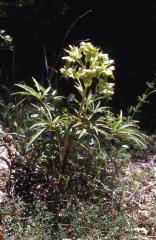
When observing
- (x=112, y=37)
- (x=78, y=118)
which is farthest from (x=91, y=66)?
(x=112, y=37)

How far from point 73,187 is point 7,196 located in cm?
48

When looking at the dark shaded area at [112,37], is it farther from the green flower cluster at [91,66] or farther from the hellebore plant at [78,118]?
the green flower cluster at [91,66]

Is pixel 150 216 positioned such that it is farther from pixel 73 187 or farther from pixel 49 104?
pixel 49 104

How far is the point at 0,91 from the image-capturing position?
6496mm

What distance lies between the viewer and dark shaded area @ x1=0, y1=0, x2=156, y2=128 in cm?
672

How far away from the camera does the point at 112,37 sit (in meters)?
6.92

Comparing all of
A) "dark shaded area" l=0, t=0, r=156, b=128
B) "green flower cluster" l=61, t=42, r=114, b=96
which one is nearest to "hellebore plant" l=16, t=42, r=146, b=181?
"green flower cluster" l=61, t=42, r=114, b=96

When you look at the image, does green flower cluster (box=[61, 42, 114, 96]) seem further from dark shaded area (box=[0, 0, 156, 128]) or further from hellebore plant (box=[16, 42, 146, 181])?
dark shaded area (box=[0, 0, 156, 128])

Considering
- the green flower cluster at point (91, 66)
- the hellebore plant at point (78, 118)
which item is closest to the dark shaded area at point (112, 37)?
the hellebore plant at point (78, 118)

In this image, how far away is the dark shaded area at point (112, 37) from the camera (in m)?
6.72

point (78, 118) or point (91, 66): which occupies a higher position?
point (91, 66)

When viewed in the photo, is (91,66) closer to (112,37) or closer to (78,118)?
(78,118)

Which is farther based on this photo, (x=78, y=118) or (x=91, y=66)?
(x=78, y=118)

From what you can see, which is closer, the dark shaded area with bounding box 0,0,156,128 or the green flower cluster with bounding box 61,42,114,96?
the green flower cluster with bounding box 61,42,114,96
